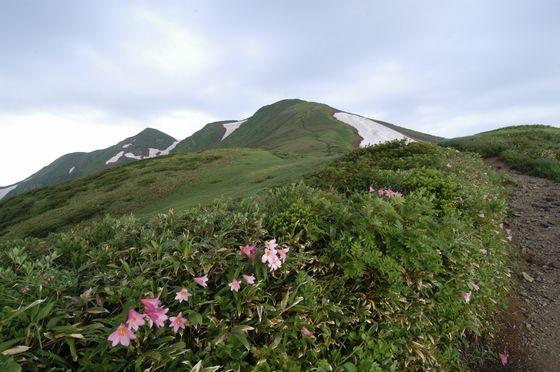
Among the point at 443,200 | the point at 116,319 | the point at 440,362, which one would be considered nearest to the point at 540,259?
the point at 443,200

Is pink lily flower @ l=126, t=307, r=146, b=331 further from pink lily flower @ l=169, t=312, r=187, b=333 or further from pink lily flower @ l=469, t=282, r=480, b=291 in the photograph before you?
pink lily flower @ l=469, t=282, r=480, b=291

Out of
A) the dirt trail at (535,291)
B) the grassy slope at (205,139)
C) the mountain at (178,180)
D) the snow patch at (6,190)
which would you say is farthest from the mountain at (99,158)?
the dirt trail at (535,291)

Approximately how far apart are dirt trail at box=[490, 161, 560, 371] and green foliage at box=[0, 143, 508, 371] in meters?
Result: 0.49

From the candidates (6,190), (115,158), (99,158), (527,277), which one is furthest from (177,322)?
(6,190)

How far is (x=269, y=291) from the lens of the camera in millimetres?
3439

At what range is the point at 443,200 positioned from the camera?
19.6 feet

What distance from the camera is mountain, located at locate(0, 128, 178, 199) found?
469 ft

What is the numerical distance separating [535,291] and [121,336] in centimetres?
722

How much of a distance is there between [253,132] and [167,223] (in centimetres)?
10764

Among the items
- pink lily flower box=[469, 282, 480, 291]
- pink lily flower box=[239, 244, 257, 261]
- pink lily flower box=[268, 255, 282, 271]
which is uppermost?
pink lily flower box=[239, 244, 257, 261]

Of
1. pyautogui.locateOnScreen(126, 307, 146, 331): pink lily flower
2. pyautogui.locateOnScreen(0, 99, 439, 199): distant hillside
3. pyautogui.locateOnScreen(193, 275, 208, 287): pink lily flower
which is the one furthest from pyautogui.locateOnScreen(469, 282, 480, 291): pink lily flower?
pyautogui.locateOnScreen(0, 99, 439, 199): distant hillside

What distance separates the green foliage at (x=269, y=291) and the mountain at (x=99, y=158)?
476ft

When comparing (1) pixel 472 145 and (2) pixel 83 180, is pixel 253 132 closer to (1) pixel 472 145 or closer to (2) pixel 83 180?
(2) pixel 83 180

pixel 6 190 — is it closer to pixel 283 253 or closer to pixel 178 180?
pixel 178 180
